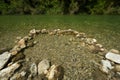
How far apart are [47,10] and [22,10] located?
12.1ft

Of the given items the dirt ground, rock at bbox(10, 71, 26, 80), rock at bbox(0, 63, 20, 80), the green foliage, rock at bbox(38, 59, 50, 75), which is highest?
rock at bbox(10, 71, 26, 80)

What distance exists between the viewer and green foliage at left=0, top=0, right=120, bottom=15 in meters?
25.4

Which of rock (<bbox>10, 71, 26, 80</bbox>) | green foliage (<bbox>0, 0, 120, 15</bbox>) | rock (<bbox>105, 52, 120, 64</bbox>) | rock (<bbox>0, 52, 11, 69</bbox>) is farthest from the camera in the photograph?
green foliage (<bbox>0, 0, 120, 15</bbox>)

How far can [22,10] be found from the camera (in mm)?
25703

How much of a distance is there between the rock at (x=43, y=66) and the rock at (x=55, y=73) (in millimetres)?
191

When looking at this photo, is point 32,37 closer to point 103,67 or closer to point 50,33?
point 50,33

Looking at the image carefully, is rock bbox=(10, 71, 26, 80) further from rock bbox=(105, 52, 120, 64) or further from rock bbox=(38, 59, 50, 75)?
rock bbox=(105, 52, 120, 64)

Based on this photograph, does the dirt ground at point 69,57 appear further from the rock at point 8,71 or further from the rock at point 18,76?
the rock at point 18,76

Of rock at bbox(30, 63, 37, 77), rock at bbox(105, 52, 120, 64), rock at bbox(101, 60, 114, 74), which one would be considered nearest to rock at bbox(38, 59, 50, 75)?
rock at bbox(30, 63, 37, 77)

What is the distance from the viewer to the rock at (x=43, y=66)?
199 inches

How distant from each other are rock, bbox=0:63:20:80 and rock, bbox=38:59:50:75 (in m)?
0.66

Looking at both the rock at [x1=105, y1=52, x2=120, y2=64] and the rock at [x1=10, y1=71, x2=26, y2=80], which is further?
the rock at [x1=105, y1=52, x2=120, y2=64]

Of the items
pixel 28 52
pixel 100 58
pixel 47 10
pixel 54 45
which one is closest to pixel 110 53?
pixel 100 58

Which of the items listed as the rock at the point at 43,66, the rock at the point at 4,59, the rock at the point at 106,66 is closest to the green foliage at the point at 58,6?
the rock at the point at 4,59
